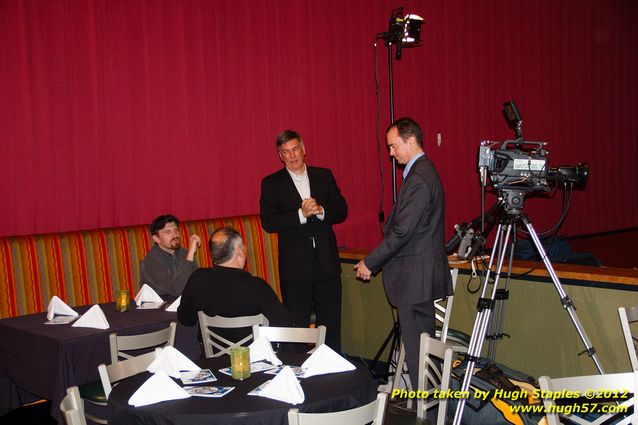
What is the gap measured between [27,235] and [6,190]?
30cm

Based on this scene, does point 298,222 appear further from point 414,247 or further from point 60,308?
point 60,308

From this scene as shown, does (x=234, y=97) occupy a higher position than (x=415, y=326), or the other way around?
(x=234, y=97)

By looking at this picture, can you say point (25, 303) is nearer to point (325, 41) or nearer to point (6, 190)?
point (6, 190)

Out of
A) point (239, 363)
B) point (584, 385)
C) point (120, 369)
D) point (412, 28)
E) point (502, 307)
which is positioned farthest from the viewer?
point (412, 28)

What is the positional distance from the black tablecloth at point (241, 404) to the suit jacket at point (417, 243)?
958 mm

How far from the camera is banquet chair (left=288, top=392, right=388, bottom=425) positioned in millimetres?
1915

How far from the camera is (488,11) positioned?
735 cm

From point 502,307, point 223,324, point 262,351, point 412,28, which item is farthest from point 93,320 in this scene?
point 412,28

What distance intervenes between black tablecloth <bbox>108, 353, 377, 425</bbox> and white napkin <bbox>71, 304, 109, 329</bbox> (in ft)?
2.96

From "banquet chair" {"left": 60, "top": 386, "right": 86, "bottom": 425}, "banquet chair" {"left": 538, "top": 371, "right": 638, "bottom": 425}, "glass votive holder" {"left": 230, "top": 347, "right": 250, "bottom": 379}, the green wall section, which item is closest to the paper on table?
"glass votive holder" {"left": 230, "top": 347, "right": 250, "bottom": 379}

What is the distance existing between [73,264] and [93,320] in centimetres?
110

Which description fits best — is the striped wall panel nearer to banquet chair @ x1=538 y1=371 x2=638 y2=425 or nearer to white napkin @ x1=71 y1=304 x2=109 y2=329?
white napkin @ x1=71 y1=304 x2=109 y2=329

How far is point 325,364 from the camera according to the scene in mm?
2609

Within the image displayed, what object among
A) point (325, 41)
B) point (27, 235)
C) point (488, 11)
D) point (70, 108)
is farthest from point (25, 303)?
point (488, 11)
